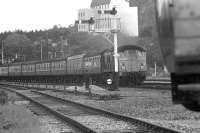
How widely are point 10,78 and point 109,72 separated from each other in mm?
51667

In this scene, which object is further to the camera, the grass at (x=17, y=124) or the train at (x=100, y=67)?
the train at (x=100, y=67)

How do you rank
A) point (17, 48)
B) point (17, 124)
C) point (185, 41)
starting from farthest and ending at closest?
point (17, 48), point (17, 124), point (185, 41)

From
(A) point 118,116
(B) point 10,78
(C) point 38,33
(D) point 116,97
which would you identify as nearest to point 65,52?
(B) point 10,78

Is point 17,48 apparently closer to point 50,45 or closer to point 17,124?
point 50,45

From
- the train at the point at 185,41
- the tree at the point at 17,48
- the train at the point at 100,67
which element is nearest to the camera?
the train at the point at 185,41

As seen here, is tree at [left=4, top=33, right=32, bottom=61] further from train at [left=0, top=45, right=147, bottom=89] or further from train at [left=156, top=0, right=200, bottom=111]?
train at [left=156, top=0, right=200, bottom=111]

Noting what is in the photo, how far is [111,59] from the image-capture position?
114ft

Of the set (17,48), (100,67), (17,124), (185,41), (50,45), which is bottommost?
(17,124)

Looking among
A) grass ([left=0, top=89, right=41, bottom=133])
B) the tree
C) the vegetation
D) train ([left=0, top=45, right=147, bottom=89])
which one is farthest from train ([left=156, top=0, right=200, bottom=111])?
the tree

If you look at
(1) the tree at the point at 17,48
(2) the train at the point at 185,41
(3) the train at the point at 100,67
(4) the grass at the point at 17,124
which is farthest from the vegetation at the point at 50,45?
(2) the train at the point at 185,41

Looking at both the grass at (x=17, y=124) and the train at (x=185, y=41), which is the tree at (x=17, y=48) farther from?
the train at (x=185, y=41)

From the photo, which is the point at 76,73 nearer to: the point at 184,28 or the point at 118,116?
the point at 118,116

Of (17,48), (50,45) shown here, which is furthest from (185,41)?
(17,48)

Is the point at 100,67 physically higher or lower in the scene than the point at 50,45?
lower
